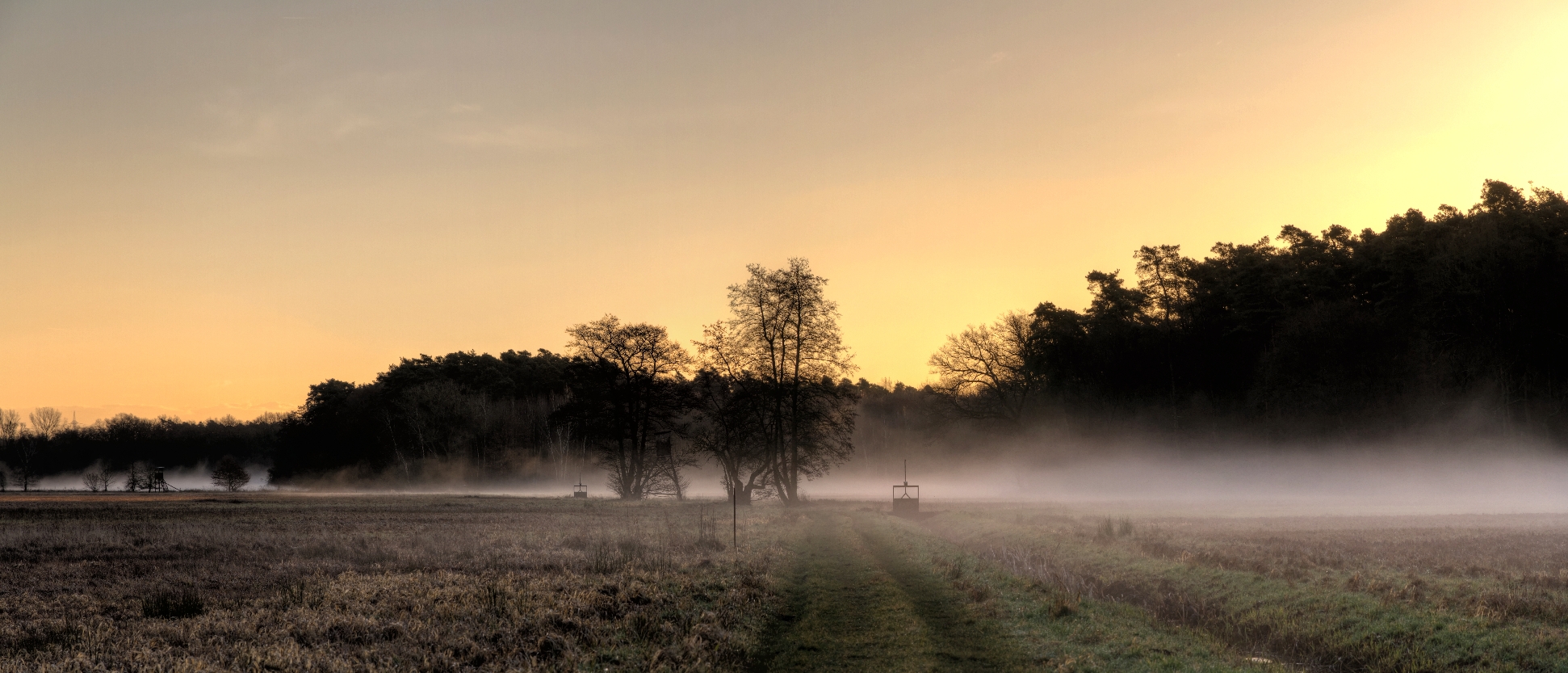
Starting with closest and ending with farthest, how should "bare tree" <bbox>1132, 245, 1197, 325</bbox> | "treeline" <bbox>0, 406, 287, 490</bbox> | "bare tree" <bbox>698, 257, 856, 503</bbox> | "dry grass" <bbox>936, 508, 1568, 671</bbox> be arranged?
"dry grass" <bbox>936, 508, 1568, 671</bbox> → "bare tree" <bbox>698, 257, 856, 503</bbox> → "bare tree" <bbox>1132, 245, 1197, 325</bbox> → "treeline" <bbox>0, 406, 287, 490</bbox>

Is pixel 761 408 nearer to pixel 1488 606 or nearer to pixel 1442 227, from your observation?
pixel 1488 606

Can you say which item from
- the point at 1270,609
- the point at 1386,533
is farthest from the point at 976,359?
the point at 1270,609

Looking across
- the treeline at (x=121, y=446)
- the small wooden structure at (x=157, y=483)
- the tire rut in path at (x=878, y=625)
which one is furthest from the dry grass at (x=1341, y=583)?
the treeline at (x=121, y=446)

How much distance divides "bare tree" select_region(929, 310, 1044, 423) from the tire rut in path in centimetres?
5715

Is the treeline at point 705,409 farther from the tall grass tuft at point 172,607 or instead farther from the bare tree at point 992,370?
the tall grass tuft at point 172,607

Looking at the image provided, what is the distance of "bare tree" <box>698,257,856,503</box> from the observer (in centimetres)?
4853

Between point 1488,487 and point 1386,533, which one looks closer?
point 1386,533

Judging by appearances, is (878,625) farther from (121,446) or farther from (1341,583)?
(121,446)

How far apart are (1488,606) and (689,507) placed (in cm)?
3570

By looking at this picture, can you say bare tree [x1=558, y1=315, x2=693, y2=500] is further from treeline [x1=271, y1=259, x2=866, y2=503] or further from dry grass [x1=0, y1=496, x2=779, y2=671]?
dry grass [x1=0, y1=496, x2=779, y2=671]

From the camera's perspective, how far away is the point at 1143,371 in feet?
256

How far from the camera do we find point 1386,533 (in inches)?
960

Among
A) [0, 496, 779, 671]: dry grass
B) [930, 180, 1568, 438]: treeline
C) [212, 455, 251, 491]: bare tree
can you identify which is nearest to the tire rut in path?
[0, 496, 779, 671]: dry grass

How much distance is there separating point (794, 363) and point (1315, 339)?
38.8 m
